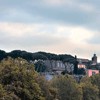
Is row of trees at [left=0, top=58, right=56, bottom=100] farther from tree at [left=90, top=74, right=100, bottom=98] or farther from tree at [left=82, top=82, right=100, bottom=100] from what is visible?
tree at [left=90, top=74, right=100, bottom=98]

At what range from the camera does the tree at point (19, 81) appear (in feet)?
194

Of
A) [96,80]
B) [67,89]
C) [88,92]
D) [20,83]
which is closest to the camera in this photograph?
[20,83]

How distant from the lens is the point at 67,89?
288 feet

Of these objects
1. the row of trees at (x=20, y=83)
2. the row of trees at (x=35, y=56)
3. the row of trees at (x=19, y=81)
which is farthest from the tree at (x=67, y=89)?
the row of trees at (x=35, y=56)

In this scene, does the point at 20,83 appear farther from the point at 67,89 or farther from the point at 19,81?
the point at 67,89

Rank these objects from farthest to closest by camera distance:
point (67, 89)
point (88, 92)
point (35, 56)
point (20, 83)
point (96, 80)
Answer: point (35, 56) < point (96, 80) < point (88, 92) < point (67, 89) < point (20, 83)

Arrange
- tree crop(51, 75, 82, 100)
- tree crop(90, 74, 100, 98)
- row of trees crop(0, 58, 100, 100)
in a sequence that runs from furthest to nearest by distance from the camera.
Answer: tree crop(90, 74, 100, 98), tree crop(51, 75, 82, 100), row of trees crop(0, 58, 100, 100)

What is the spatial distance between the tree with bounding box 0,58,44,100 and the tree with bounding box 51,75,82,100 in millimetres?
23335

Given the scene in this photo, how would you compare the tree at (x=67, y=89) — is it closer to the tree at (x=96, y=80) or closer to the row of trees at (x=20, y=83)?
the row of trees at (x=20, y=83)

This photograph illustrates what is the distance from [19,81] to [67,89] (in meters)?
28.5

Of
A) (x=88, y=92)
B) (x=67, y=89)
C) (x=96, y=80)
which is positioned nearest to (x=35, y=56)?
(x=96, y=80)

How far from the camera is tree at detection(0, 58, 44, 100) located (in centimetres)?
5928

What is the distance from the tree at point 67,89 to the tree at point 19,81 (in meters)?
23.3

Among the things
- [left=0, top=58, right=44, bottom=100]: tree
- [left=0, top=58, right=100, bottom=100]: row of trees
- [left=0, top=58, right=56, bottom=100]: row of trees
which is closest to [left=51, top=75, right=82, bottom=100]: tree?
[left=0, top=58, right=100, bottom=100]: row of trees
